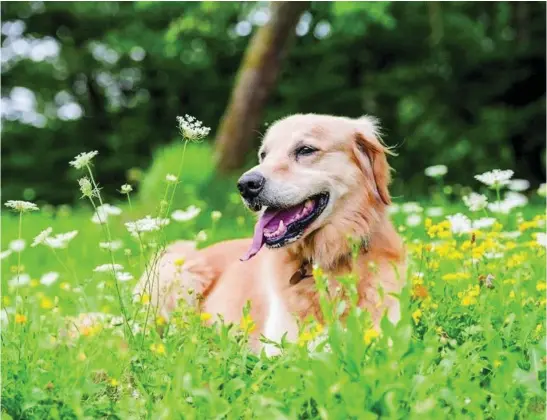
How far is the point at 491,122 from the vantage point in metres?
15.2

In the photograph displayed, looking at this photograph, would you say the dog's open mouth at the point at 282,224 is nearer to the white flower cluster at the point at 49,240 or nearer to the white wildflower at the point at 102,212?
the white wildflower at the point at 102,212

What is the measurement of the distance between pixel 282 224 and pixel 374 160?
0.59 meters

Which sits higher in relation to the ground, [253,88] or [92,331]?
[92,331]

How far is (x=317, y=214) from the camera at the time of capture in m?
3.55

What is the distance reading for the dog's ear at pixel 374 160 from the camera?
12.1ft

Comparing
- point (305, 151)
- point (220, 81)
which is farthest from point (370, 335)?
point (220, 81)

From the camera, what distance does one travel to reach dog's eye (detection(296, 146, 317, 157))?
3.57m

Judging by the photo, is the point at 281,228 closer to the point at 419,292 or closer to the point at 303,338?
the point at 419,292

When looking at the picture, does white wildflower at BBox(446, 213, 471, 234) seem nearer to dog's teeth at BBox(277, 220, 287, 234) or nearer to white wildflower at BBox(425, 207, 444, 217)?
dog's teeth at BBox(277, 220, 287, 234)

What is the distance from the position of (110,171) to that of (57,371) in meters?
15.1

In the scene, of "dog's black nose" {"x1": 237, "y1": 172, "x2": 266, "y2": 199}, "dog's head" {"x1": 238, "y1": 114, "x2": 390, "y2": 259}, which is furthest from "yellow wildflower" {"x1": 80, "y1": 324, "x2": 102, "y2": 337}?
"dog's black nose" {"x1": 237, "y1": 172, "x2": 266, "y2": 199}

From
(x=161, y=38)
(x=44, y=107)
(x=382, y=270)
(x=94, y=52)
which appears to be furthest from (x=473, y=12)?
(x=382, y=270)

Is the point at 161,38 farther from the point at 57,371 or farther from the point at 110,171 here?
the point at 57,371

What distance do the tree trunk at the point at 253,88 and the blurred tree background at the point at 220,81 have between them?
6555 mm
